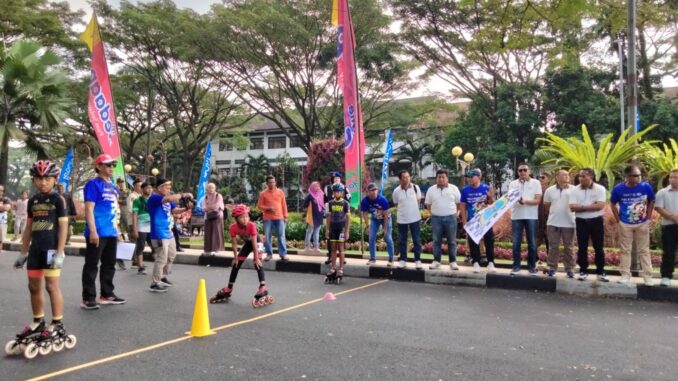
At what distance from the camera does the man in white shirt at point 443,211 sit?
8219 millimetres

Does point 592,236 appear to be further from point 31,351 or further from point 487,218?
point 31,351

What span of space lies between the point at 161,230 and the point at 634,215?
681cm

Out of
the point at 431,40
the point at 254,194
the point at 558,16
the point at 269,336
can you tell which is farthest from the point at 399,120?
the point at 269,336

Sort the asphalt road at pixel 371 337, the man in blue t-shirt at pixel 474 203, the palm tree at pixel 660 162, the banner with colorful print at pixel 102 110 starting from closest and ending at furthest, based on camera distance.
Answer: the asphalt road at pixel 371 337 → the man in blue t-shirt at pixel 474 203 → the banner with colorful print at pixel 102 110 → the palm tree at pixel 660 162

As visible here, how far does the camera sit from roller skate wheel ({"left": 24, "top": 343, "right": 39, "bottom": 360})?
385 centimetres

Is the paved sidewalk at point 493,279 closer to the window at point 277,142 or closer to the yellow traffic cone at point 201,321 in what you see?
the yellow traffic cone at point 201,321

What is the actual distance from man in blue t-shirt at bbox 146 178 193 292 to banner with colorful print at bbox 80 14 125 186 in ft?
11.6

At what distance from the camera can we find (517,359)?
3943 mm

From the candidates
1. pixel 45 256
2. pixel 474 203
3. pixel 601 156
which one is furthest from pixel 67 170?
pixel 601 156

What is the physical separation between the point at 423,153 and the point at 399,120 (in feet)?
31.3

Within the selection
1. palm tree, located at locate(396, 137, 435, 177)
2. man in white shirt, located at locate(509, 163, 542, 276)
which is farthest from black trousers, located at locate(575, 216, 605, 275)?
palm tree, located at locate(396, 137, 435, 177)

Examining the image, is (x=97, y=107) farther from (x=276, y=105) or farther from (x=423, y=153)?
(x=423, y=153)

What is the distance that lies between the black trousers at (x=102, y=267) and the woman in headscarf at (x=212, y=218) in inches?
184

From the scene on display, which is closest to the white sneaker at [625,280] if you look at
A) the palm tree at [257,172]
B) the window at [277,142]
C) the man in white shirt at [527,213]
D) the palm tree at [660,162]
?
the man in white shirt at [527,213]
